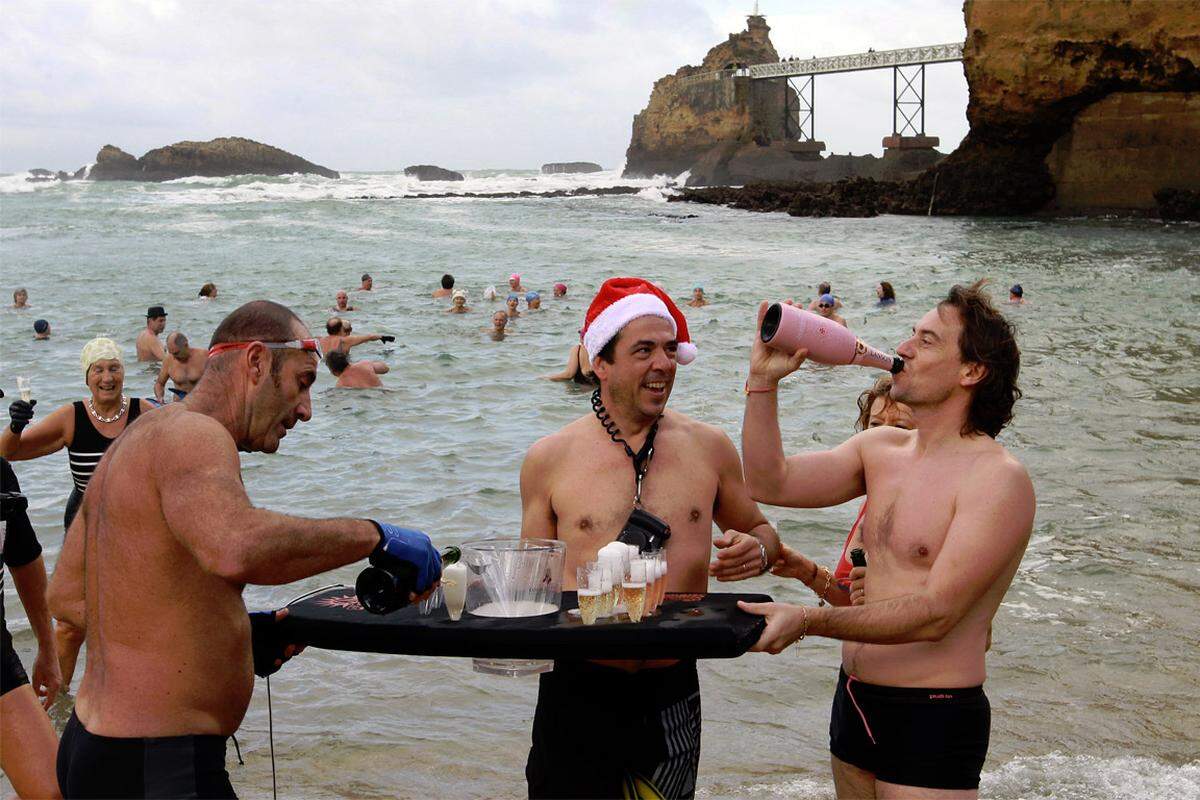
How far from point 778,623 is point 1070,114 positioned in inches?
1807

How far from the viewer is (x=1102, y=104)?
139 ft

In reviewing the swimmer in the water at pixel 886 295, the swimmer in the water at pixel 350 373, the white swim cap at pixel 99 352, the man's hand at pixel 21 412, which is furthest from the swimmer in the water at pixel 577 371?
the man's hand at pixel 21 412

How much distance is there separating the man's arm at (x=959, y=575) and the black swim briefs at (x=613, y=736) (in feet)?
1.79

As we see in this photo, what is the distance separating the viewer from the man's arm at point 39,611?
15.9ft

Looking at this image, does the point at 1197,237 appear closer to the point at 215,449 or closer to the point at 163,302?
the point at 163,302

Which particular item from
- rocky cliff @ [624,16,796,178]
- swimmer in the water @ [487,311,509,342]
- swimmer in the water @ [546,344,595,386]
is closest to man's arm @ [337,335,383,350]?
swimmer in the water @ [487,311,509,342]

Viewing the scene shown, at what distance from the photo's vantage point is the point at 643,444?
3.71 m

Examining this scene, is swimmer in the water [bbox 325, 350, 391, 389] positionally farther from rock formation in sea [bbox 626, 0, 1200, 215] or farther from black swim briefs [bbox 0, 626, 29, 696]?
rock formation in sea [bbox 626, 0, 1200, 215]

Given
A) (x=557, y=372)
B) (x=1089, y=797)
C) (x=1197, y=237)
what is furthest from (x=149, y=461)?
(x=1197, y=237)

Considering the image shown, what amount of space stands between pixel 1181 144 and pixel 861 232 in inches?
437

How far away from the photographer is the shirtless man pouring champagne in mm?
3137

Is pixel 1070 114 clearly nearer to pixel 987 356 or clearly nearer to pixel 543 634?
pixel 987 356

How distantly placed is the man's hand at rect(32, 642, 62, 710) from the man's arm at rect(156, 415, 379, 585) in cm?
256

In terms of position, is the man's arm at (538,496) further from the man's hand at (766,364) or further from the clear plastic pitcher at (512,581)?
the man's hand at (766,364)
